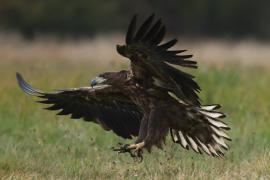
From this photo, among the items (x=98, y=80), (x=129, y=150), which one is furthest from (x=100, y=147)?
(x=129, y=150)

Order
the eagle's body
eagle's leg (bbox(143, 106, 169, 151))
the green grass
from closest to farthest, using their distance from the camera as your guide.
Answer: the eagle's body, eagle's leg (bbox(143, 106, 169, 151)), the green grass

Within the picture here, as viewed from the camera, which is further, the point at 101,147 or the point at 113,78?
the point at 101,147

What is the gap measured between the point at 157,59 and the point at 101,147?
8.22ft

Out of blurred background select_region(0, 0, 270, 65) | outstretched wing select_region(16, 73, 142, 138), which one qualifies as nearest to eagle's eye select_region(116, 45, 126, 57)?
outstretched wing select_region(16, 73, 142, 138)

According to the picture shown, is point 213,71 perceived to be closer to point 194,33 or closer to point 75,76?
point 75,76

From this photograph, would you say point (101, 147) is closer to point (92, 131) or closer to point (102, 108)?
point (92, 131)

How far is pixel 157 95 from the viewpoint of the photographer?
7180 millimetres

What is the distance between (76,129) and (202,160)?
6.87ft

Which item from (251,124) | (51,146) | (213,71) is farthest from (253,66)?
(51,146)

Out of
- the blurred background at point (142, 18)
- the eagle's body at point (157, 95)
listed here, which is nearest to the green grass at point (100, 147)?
the eagle's body at point (157, 95)

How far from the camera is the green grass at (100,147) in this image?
24.8 feet

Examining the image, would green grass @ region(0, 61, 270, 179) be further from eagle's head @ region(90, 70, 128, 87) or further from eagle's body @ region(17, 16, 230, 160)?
eagle's head @ region(90, 70, 128, 87)

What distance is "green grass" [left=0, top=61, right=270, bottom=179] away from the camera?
24.8 ft

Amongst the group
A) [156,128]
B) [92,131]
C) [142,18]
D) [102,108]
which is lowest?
[142,18]
